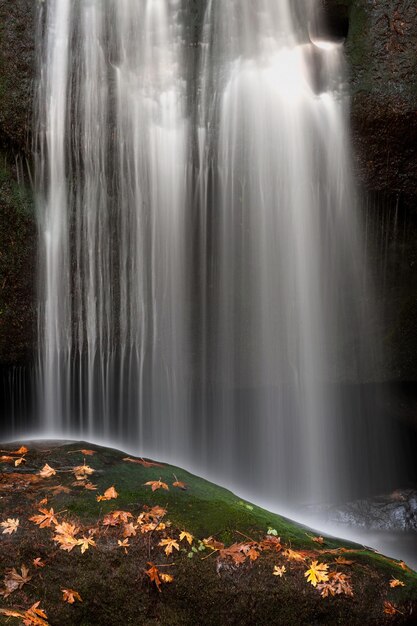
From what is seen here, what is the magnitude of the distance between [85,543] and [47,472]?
0.95 metres

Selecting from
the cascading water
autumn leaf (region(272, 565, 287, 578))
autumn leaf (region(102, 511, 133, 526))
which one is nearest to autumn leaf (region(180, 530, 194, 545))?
autumn leaf (region(102, 511, 133, 526))

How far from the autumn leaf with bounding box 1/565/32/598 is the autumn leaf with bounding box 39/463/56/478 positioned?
969 millimetres

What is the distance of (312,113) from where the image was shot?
21.9 feet

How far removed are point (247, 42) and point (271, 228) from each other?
2.26 m

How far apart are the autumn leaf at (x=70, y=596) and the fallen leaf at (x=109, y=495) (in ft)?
2.35

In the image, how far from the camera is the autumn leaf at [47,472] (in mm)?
4128

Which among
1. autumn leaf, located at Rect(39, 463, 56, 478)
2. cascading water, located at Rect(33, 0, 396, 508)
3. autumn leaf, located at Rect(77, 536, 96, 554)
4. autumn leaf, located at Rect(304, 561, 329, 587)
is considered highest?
cascading water, located at Rect(33, 0, 396, 508)

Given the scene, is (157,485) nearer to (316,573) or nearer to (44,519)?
(44,519)

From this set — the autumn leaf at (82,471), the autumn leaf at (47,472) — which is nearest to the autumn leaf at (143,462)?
the autumn leaf at (82,471)

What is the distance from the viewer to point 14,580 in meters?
3.12

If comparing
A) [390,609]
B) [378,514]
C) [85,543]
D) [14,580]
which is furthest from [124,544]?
[378,514]

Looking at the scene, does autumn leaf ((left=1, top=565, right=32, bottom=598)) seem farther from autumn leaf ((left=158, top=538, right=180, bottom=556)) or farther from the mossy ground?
autumn leaf ((left=158, top=538, right=180, bottom=556))

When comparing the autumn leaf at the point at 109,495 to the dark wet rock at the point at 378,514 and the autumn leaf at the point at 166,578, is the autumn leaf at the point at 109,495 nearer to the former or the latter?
the autumn leaf at the point at 166,578

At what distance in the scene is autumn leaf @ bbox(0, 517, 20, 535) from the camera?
3375 mm
